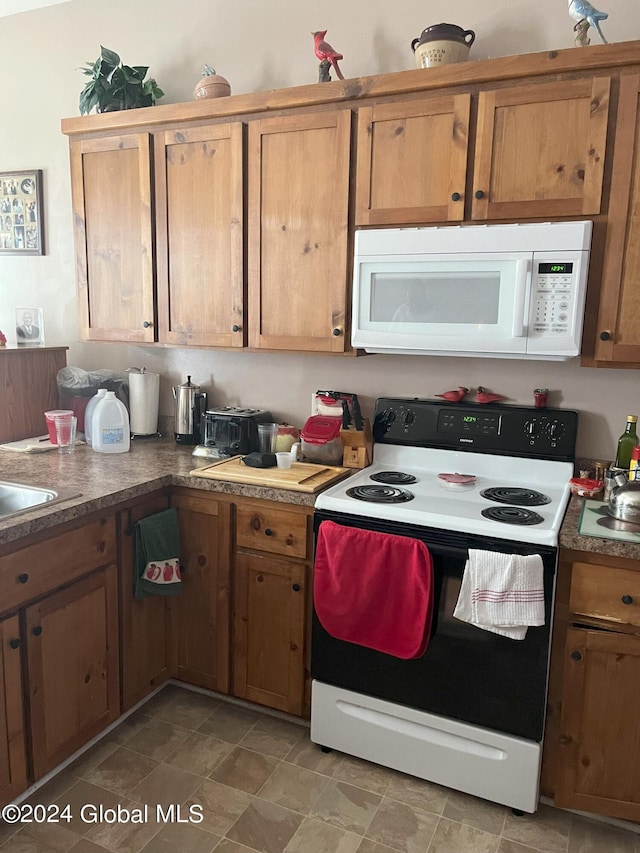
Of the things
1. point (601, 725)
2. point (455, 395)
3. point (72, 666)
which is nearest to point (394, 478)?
point (455, 395)

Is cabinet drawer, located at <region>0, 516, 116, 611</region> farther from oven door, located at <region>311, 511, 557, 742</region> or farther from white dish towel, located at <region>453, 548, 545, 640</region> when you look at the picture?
white dish towel, located at <region>453, 548, 545, 640</region>

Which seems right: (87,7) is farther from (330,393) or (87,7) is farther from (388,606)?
(388,606)

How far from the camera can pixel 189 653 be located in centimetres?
247

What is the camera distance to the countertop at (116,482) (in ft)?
5.81

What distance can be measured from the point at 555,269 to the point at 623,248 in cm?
20

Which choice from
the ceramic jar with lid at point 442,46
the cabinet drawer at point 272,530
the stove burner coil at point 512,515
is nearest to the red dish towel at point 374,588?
the cabinet drawer at point 272,530

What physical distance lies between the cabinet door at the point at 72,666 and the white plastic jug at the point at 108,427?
65 centimetres

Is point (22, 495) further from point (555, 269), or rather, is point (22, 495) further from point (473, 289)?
point (555, 269)

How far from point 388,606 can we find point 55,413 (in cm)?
160

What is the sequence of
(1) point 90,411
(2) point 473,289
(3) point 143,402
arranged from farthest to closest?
(3) point 143,402
(1) point 90,411
(2) point 473,289

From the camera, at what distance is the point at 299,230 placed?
234 centimetres

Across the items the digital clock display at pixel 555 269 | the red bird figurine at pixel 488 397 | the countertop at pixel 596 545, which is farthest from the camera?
the red bird figurine at pixel 488 397

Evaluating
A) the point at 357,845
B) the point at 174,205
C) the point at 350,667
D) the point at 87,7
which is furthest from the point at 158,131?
the point at 357,845

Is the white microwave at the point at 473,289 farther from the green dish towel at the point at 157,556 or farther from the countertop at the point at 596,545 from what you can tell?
the green dish towel at the point at 157,556
